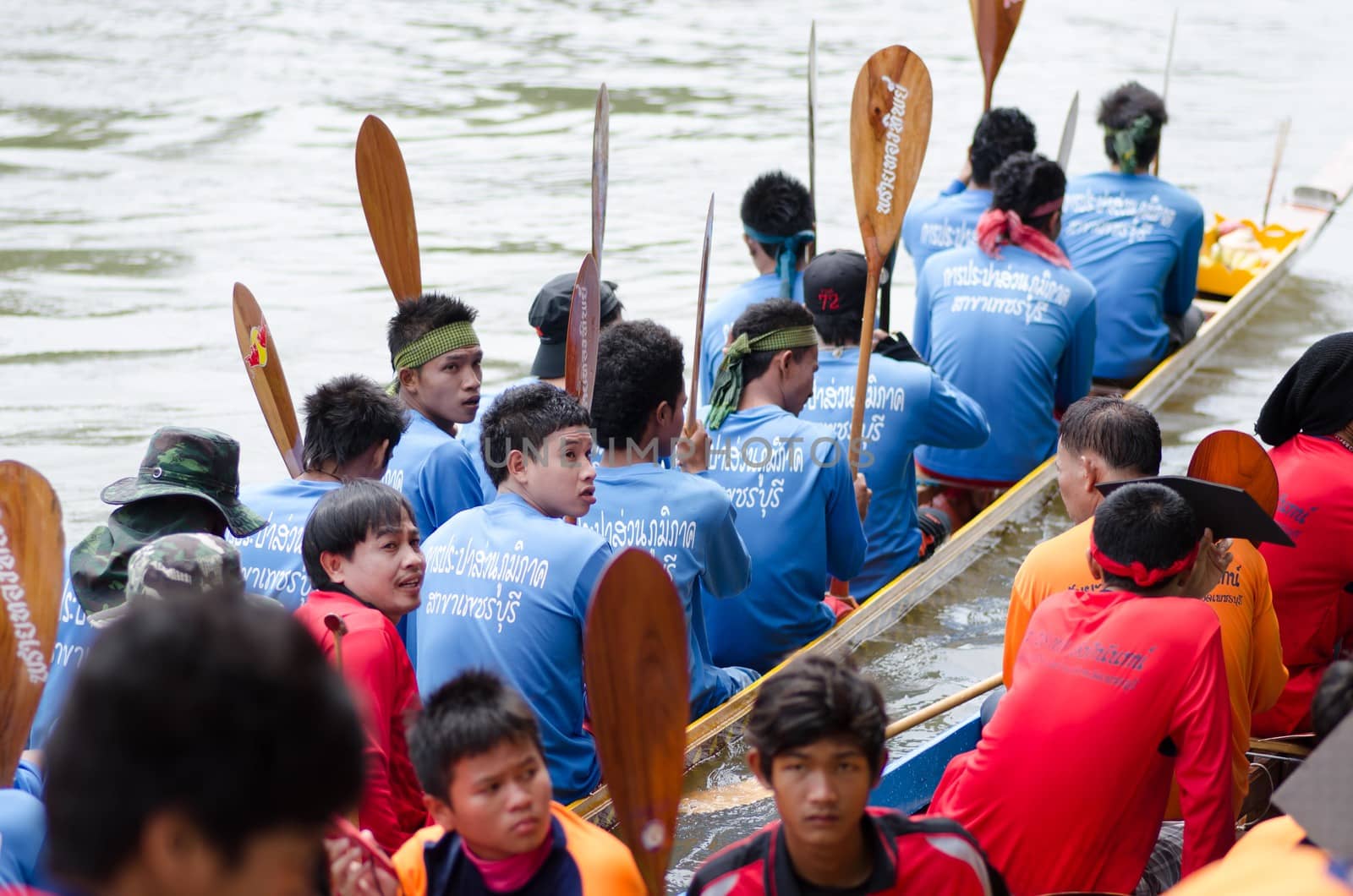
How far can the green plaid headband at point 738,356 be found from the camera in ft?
11.8

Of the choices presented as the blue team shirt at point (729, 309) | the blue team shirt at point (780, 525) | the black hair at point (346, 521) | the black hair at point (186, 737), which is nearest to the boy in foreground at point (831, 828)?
the black hair at point (346, 521)

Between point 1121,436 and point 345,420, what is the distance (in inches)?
60.7

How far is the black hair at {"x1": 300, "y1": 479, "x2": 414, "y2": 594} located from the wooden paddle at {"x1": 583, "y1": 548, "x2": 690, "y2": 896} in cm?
63

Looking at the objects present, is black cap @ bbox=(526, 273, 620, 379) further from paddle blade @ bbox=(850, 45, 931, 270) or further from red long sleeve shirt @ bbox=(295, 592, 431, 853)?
red long sleeve shirt @ bbox=(295, 592, 431, 853)

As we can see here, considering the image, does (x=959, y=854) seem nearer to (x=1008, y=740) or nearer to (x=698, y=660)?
(x=1008, y=740)

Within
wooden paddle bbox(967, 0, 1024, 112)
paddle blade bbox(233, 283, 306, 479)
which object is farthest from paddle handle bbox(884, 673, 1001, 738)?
wooden paddle bbox(967, 0, 1024, 112)

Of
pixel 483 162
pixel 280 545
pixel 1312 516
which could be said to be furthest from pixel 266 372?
pixel 483 162

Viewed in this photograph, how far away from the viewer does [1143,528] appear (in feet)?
7.66

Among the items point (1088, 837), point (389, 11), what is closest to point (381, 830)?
point (1088, 837)

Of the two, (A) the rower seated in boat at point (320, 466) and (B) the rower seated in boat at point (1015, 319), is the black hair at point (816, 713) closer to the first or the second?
(A) the rower seated in boat at point (320, 466)

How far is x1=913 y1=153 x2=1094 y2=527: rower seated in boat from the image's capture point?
479 centimetres

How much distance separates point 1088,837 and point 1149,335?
3.92 meters

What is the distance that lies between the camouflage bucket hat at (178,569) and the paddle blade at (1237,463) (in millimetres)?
1851

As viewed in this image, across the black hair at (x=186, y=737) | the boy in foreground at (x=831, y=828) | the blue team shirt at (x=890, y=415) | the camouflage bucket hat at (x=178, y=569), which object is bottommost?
the blue team shirt at (x=890, y=415)
